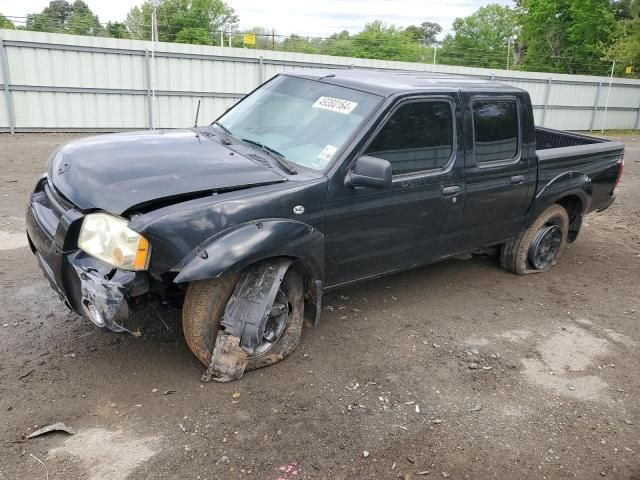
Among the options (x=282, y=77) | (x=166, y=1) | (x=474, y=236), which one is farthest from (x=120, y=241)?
(x=166, y=1)

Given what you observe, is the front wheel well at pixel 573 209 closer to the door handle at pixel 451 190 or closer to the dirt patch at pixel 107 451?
the door handle at pixel 451 190

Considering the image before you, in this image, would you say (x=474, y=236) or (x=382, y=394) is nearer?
(x=382, y=394)

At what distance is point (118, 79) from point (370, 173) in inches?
486

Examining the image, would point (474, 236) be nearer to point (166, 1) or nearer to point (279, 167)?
point (279, 167)

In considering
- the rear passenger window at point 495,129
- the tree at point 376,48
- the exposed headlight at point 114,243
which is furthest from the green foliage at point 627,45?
the exposed headlight at point 114,243

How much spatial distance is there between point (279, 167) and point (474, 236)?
206cm

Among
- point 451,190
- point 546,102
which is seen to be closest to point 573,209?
point 451,190

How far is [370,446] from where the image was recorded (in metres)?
3.04

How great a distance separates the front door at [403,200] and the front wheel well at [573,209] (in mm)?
1976

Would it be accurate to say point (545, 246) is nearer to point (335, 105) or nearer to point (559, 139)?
point (559, 139)

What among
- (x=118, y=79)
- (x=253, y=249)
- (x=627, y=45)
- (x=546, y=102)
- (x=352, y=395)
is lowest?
(x=352, y=395)

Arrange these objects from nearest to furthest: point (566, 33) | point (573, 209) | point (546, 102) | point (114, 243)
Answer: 1. point (114, 243)
2. point (573, 209)
3. point (546, 102)
4. point (566, 33)

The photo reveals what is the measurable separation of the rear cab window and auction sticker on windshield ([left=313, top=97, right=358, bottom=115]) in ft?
3.79

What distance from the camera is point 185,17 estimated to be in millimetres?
51594
